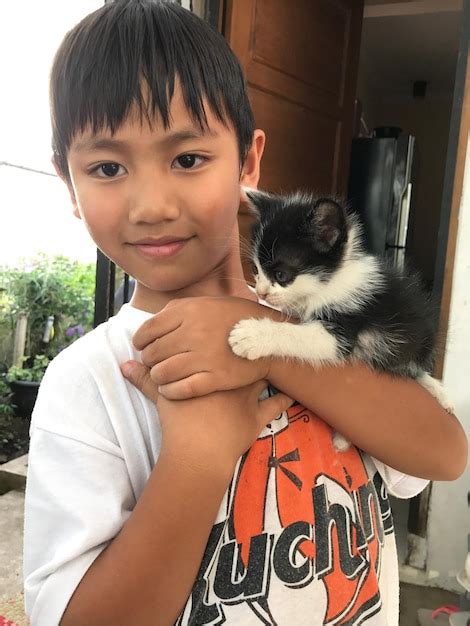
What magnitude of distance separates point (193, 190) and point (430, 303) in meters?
0.53

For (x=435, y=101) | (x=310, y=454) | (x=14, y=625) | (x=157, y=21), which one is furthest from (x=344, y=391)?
(x=435, y=101)

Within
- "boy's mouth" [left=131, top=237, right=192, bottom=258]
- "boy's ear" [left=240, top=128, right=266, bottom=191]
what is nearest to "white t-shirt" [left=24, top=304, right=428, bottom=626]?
Answer: "boy's mouth" [left=131, top=237, right=192, bottom=258]

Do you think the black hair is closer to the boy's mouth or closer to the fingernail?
Result: the boy's mouth

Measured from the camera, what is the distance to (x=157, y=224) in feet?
2.13

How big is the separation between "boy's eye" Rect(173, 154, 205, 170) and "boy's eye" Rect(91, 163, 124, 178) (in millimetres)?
69

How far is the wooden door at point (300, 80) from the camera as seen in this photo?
223 centimetres

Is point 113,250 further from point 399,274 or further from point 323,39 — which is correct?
point 323,39

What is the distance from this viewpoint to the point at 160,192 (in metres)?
0.62

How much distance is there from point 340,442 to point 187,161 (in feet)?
1.31

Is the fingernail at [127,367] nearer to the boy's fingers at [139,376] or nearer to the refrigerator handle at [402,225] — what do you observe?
the boy's fingers at [139,376]

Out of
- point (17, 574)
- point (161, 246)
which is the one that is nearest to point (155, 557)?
point (161, 246)

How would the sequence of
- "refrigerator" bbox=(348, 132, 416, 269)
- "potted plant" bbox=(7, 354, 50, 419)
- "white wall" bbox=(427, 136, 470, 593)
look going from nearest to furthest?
"white wall" bbox=(427, 136, 470, 593) < "potted plant" bbox=(7, 354, 50, 419) < "refrigerator" bbox=(348, 132, 416, 269)

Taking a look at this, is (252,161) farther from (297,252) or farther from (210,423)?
(210,423)

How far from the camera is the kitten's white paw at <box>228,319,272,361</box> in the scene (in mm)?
637
